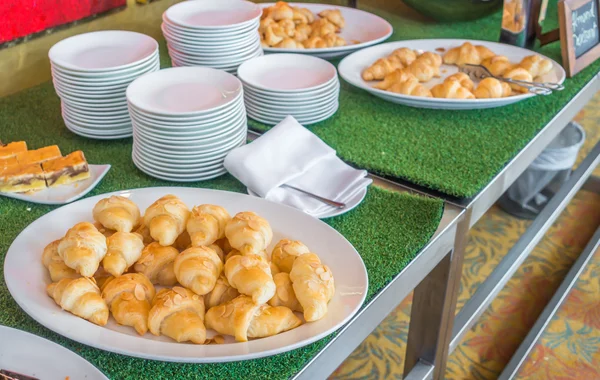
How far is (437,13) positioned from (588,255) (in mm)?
836

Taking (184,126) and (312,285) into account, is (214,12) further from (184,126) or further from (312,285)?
(312,285)

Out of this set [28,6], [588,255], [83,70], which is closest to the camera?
[83,70]

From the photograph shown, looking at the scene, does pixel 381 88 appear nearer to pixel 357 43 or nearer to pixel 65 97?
pixel 357 43

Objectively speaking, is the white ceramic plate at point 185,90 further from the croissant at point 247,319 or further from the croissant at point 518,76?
the croissant at point 518,76

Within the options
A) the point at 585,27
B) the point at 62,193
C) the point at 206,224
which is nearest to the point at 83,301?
the point at 206,224

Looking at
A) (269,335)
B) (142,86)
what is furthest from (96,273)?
(142,86)

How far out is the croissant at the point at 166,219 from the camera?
2.46ft

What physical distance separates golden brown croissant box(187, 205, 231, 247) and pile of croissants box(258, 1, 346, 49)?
0.71 metres

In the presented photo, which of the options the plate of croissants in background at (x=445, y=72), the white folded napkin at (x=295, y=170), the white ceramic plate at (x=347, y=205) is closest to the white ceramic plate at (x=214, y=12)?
the plate of croissants in background at (x=445, y=72)

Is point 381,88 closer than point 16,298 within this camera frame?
No

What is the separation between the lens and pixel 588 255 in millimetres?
1908

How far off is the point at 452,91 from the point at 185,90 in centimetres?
49

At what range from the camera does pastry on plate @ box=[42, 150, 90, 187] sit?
95 centimetres

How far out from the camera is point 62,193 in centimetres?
94
